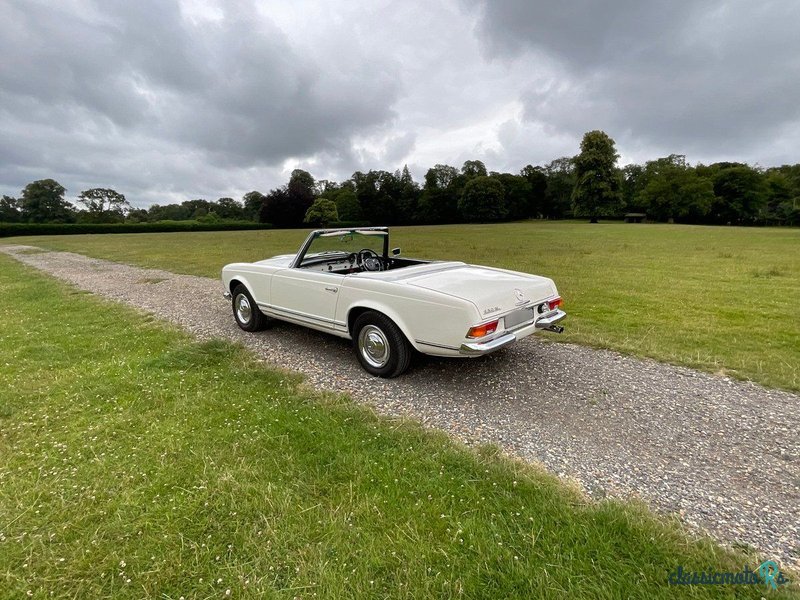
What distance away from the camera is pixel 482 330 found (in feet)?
10.8

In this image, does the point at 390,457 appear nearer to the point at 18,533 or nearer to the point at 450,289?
the point at 450,289

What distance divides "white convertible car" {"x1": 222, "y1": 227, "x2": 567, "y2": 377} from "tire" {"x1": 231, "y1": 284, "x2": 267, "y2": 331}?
3 centimetres

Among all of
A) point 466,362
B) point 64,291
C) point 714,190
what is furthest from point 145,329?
point 714,190

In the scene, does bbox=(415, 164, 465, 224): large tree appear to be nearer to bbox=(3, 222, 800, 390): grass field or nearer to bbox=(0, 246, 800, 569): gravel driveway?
bbox=(3, 222, 800, 390): grass field

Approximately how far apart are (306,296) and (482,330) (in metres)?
2.24

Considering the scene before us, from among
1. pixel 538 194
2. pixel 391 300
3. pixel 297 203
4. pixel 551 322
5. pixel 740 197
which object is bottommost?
pixel 551 322

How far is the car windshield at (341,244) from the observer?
498 cm

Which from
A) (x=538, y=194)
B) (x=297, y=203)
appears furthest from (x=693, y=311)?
(x=538, y=194)

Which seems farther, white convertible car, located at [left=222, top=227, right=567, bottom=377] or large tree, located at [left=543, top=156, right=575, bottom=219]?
large tree, located at [left=543, top=156, right=575, bottom=219]

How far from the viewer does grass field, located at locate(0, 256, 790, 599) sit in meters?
1.79

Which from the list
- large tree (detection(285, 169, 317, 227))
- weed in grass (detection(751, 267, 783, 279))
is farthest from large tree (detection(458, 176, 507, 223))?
weed in grass (detection(751, 267, 783, 279))

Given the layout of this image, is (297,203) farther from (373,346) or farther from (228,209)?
(373,346)

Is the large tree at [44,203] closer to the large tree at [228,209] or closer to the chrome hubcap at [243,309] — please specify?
the large tree at [228,209]

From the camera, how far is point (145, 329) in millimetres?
5848
